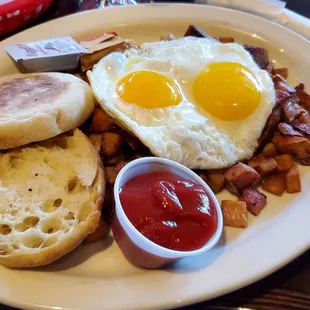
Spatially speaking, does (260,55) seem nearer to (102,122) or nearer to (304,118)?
(304,118)

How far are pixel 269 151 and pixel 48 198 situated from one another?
1.21 metres

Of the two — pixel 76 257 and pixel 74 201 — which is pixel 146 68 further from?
pixel 76 257

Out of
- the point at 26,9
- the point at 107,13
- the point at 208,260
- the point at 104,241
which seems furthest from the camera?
the point at 107,13

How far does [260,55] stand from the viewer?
288 centimetres

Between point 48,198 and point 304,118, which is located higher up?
point 304,118

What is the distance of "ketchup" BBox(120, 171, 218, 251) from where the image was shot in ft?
5.66

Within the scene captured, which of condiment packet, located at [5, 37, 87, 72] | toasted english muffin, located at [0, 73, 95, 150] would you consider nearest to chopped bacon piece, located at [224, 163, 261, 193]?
toasted english muffin, located at [0, 73, 95, 150]

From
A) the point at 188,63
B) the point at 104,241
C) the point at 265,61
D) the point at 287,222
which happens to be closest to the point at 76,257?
the point at 104,241

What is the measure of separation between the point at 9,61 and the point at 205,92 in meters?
1.25

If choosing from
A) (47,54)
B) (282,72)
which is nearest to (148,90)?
(47,54)

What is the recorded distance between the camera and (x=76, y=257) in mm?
1938

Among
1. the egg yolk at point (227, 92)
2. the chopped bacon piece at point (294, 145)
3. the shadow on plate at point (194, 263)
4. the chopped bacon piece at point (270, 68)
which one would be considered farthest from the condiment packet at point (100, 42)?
the shadow on plate at point (194, 263)

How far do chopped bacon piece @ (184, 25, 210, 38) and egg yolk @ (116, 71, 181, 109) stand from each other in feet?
2.18

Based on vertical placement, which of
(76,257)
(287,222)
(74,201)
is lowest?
(76,257)
